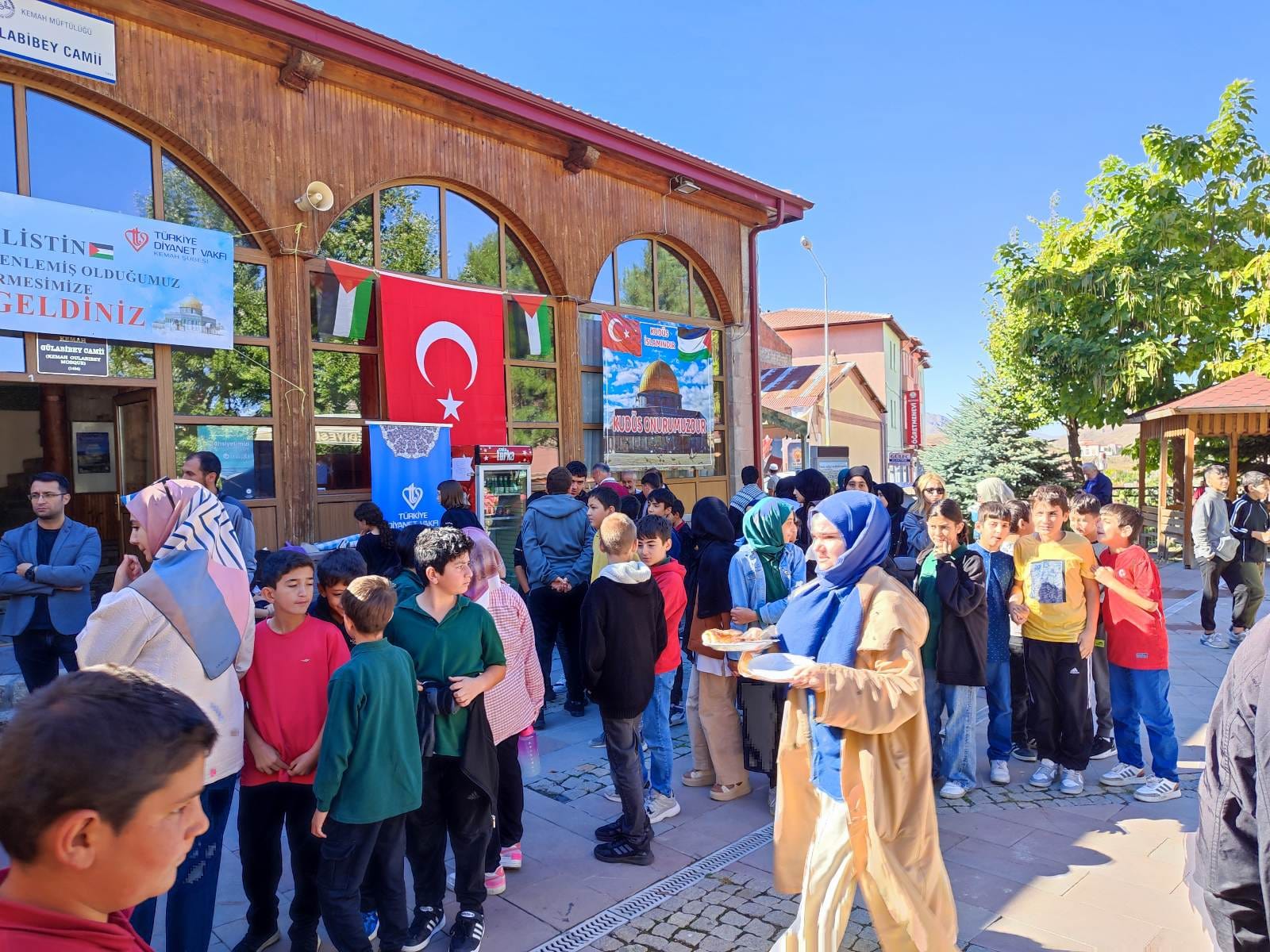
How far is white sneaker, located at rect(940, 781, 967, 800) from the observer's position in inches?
189

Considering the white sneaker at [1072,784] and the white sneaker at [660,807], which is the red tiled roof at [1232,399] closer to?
the white sneaker at [1072,784]

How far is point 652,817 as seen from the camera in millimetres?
4527

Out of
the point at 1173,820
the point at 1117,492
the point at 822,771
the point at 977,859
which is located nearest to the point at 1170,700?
the point at 1173,820

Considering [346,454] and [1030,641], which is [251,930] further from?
[346,454]

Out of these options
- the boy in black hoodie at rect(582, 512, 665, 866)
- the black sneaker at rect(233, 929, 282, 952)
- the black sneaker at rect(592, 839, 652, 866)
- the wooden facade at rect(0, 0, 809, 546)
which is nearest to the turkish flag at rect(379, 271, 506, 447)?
the wooden facade at rect(0, 0, 809, 546)

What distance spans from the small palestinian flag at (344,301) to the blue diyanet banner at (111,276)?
0.96 meters

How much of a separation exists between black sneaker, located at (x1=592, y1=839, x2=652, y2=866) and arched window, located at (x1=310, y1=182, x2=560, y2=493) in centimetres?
569

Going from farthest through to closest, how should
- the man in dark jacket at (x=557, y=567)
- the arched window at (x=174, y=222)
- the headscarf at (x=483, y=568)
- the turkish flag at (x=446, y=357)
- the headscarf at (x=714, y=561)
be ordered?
the turkish flag at (x=446, y=357)
the arched window at (x=174, y=222)
the man in dark jacket at (x=557, y=567)
the headscarf at (x=714, y=561)
the headscarf at (x=483, y=568)

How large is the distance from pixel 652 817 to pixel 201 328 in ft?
20.2

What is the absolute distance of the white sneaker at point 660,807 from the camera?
14.9 feet

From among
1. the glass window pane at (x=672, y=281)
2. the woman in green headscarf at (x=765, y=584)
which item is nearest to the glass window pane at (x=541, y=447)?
the glass window pane at (x=672, y=281)

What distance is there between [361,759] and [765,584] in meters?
2.49

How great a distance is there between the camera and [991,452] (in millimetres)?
16766

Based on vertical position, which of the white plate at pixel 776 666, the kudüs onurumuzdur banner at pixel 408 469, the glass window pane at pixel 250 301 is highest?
the glass window pane at pixel 250 301
